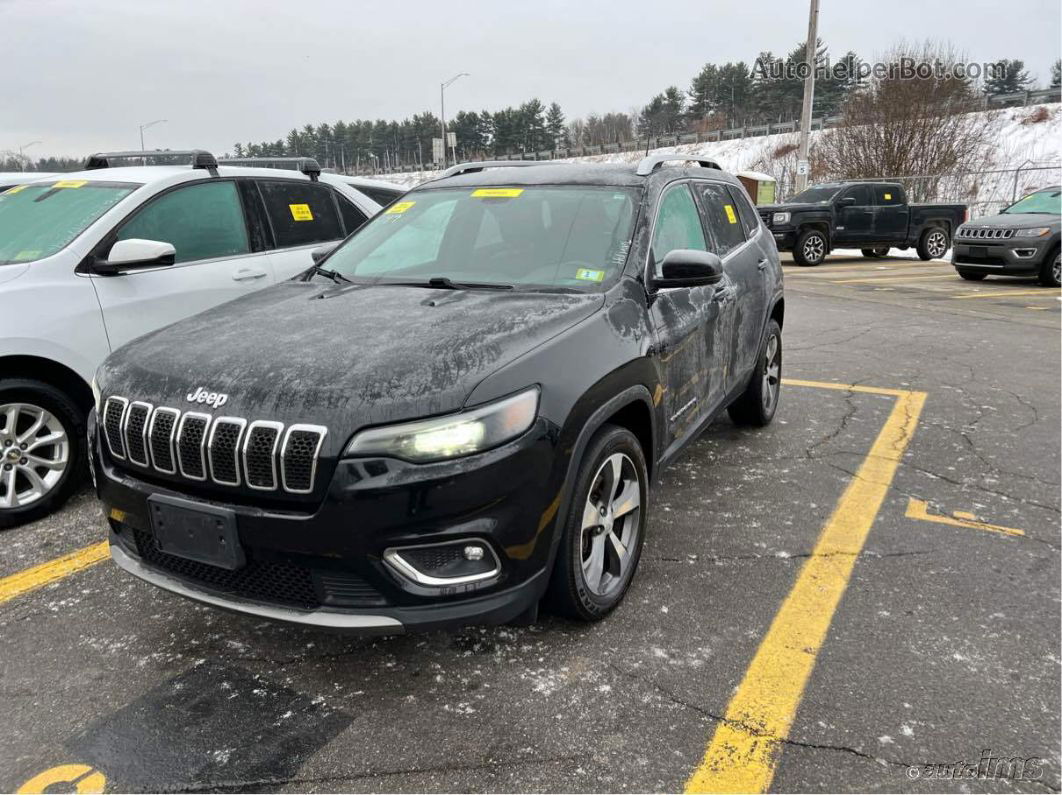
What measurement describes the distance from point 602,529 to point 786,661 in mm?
788

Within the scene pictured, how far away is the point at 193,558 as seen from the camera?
2.40 meters

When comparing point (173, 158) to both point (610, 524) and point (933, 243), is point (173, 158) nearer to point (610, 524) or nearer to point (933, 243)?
point (610, 524)

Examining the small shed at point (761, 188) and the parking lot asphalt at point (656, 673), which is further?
the small shed at point (761, 188)

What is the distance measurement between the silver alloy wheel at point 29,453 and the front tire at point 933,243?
760 inches

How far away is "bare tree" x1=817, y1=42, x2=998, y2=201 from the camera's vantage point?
25906 millimetres

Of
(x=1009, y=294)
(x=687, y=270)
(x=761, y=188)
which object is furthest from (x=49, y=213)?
(x=761, y=188)

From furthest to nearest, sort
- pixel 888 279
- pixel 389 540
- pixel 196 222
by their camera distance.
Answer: pixel 888 279 < pixel 196 222 < pixel 389 540

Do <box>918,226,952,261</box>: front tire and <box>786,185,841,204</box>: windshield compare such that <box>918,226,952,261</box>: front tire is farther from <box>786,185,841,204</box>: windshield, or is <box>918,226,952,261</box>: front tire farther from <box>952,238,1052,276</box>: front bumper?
<box>952,238,1052,276</box>: front bumper

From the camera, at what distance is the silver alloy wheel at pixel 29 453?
3.76 m

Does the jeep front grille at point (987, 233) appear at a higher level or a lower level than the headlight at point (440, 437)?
lower

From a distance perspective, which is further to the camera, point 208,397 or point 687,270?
point 687,270

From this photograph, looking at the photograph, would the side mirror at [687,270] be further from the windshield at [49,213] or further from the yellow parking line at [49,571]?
the windshield at [49,213]

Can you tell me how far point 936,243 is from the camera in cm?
1881

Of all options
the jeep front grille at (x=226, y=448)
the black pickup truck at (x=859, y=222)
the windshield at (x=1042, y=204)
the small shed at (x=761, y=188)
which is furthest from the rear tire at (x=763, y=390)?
the small shed at (x=761, y=188)
